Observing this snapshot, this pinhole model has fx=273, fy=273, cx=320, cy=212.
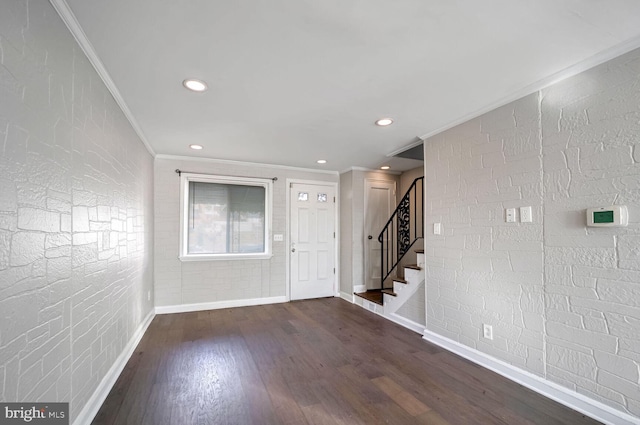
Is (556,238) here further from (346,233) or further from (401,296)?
(346,233)

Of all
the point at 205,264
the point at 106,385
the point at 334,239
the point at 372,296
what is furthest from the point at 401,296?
the point at 106,385

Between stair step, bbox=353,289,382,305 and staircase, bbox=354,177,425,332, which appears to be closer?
staircase, bbox=354,177,425,332

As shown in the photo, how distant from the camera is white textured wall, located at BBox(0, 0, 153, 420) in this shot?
1.06 m

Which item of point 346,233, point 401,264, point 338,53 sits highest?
point 338,53

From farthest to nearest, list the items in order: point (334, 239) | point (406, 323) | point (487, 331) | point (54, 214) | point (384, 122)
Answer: point (334, 239) < point (406, 323) < point (384, 122) < point (487, 331) < point (54, 214)

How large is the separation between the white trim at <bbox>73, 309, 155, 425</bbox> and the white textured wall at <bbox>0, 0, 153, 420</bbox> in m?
0.06

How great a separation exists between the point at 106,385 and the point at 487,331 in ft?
10.7

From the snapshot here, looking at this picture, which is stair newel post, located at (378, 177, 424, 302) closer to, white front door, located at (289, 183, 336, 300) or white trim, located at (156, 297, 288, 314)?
white front door, located at (289, 183, 336, 300)

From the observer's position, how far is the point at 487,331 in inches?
100

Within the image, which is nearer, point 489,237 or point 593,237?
point 593,237

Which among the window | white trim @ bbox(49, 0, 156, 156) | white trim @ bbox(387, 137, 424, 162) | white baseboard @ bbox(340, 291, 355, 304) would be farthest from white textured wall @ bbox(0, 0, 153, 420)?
white baseboard @ bbox(340, 291, 355, 304)

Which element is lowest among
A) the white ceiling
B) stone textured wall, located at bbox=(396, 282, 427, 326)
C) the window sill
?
stone textured wall, located at bbox=(396, 282, 427, 326)

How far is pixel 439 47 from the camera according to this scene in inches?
68.4

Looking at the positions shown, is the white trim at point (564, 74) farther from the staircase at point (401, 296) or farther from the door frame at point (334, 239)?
the door frame at point (334, 239)
